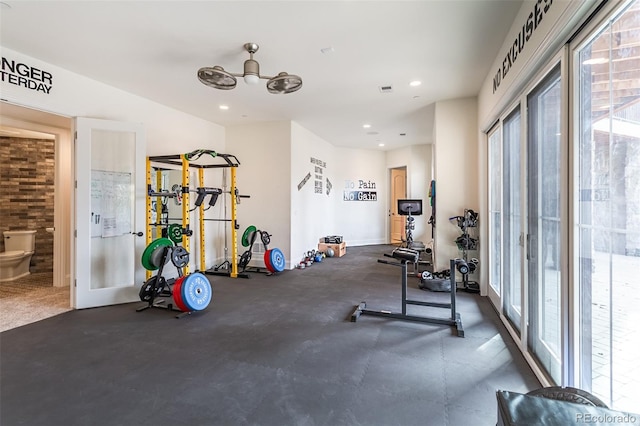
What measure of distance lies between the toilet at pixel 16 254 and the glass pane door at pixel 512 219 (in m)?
7.89

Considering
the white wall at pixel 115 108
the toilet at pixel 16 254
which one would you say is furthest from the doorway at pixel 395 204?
the toilet at pixel 16 254

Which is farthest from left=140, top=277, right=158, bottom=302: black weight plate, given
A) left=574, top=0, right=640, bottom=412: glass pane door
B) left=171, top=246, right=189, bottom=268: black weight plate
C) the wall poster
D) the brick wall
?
left=574, top=0, right=640, bottom=412: glass pane door

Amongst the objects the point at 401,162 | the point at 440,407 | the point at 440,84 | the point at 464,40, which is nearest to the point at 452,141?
the point at 440,84

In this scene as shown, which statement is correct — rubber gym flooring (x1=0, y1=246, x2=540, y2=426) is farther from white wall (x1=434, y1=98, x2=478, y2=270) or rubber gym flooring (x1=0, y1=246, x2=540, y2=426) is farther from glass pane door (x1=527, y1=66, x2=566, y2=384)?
white wall (x1=434, y1=98, x2=478, y2=270)

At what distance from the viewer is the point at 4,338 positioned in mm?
3240

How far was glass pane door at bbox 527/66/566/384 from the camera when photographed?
2.30 m

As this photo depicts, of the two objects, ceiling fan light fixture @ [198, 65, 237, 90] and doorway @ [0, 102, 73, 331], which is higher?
ceiling fan light fixture @ [198, 65, 237, 90]

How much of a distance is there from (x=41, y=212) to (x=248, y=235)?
4.19 m

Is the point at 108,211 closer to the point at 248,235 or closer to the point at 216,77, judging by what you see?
the point at 248,235

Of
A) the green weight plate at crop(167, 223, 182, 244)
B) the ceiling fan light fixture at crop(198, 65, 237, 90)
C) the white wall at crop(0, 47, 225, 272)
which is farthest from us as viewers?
the green weight plate at crop(167, 223, 182, 244)

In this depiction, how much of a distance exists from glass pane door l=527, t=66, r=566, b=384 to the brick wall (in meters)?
8.18

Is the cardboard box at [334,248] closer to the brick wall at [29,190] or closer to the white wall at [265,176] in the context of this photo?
the white wall at [265,176]

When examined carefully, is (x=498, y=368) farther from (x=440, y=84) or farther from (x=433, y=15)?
(x=440, y=84)

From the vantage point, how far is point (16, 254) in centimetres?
560
